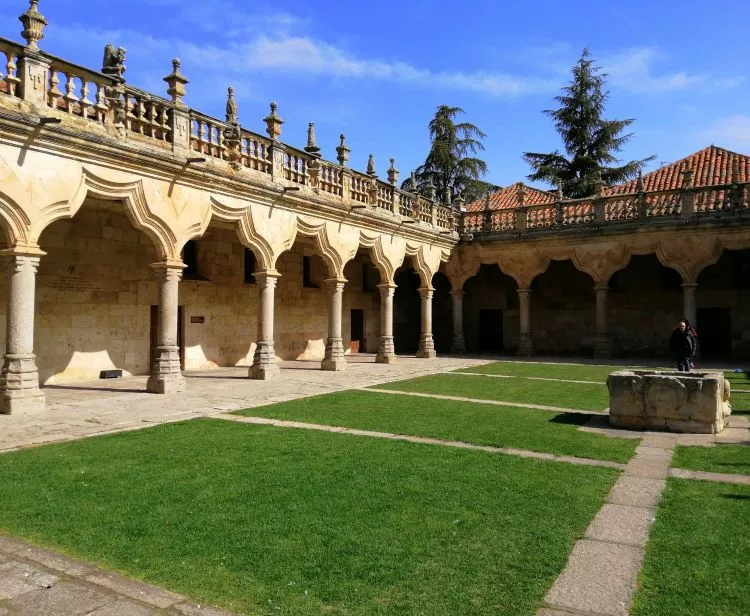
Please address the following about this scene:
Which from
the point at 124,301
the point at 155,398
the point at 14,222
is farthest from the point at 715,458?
the point at 124,301

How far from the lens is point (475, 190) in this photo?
34625 millimetres

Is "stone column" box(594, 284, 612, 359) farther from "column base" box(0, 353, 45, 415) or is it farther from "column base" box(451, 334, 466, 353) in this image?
"column base" box(0, 353, 45, 415)

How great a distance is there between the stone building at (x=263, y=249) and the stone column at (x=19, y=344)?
0.03 meters

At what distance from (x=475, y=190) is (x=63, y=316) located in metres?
26.2

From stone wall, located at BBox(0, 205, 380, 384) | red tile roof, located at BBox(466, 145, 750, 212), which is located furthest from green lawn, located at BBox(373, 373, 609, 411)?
red tile roof, located at BBox(466, 145, 750, 212)

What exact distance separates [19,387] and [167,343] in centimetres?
300

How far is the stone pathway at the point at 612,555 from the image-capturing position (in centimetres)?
320

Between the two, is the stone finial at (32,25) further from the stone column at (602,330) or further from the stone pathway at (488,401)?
the stone column at (602,330)

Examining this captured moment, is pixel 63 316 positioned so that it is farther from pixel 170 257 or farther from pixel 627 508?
pixel 627 508

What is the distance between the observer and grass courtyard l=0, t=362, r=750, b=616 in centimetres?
336

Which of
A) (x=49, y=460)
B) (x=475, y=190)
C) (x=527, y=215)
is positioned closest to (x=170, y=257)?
(x=49, y=460)

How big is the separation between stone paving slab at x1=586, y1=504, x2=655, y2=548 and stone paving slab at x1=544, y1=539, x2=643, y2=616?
122 millimetres

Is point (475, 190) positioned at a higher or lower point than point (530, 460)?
higher

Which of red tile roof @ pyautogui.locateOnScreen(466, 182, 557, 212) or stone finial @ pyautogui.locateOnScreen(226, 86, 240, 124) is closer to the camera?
stone finial @ pyautogui.locateOnScreen(226, 86, 240, 124)
